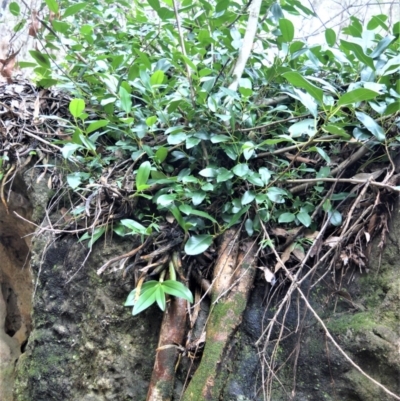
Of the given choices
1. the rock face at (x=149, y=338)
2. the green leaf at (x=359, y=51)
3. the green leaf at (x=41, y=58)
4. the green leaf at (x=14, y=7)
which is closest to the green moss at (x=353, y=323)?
the rock face at (x=149, y=338)

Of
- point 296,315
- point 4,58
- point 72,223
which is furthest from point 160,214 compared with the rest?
point 4,58

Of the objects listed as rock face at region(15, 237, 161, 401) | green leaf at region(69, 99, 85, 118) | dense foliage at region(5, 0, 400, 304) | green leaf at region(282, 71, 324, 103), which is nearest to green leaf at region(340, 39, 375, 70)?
dense foliage at region(5, 0, 400, 304)

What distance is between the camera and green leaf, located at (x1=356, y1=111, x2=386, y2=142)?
3.39 feet

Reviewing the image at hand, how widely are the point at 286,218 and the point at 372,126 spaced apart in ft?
1.24

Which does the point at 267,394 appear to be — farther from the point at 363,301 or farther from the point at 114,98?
the point at 114,98

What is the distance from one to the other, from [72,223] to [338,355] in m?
1.04

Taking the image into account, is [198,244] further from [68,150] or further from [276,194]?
[68,150]

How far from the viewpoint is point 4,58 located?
1.75m

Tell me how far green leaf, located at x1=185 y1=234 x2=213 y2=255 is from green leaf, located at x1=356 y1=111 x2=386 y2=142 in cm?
59

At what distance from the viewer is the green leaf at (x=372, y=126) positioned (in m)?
1.03

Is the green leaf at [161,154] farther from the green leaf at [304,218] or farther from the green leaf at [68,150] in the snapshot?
the green leaf at [304,218]

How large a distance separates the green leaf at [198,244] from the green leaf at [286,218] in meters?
0.24

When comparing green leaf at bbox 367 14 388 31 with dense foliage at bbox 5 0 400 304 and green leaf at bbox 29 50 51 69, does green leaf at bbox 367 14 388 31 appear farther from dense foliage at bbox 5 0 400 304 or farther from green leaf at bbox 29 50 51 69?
green leaf at bbox 29 50 51 69

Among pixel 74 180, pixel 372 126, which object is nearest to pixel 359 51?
pixel 372 126
